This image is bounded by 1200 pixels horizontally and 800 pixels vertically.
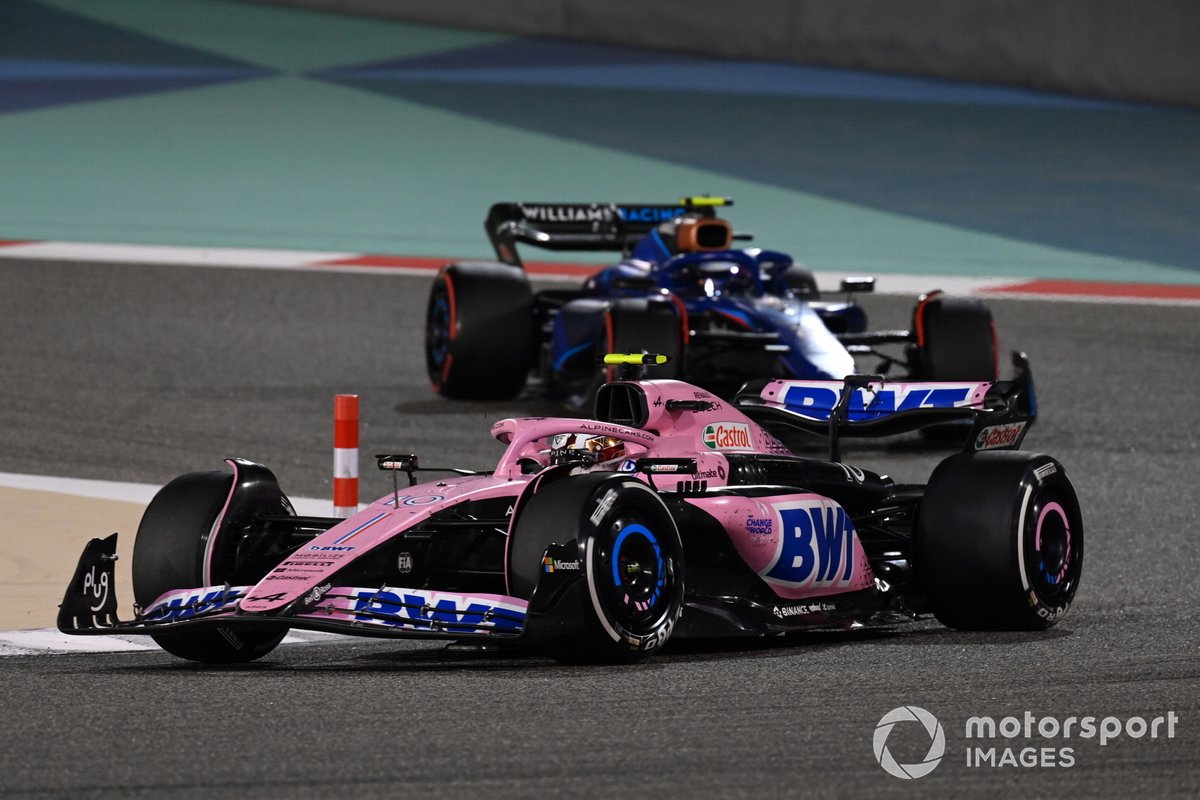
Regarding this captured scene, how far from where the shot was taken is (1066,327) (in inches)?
790

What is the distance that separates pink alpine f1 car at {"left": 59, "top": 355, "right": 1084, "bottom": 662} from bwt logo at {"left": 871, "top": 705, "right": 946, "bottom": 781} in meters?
1.10

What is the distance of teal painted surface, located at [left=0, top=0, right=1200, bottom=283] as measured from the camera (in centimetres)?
2506

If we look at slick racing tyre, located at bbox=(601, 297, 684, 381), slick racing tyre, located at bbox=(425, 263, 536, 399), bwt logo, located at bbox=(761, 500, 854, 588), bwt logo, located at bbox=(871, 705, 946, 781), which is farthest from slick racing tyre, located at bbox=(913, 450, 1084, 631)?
slick racing tyre, located at bbox=(425, 263, 536, 399)

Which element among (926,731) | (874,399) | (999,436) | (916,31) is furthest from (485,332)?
(916,31)

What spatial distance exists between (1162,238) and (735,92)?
9.79 meters

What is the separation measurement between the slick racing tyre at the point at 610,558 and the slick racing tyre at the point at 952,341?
736 cm

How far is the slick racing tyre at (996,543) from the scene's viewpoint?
8414 mm

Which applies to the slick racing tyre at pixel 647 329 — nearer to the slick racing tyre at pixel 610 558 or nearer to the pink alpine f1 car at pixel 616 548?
the pink alpine f1 car at pixel 616 548

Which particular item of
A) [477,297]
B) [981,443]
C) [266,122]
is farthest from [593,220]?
[266,122]

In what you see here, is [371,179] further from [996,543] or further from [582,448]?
[996,543]

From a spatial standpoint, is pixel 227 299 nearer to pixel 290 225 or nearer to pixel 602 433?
pixel 290 225

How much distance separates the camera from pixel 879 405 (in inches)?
382

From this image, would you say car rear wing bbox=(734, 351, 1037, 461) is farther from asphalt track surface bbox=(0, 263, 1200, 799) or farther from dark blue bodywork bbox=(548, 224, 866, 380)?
dark blue bodywork bbox=(548, 224, 866, 380)

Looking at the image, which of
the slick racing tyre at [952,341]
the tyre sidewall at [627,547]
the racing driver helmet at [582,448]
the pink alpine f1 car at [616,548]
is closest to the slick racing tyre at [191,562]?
the pink alpine f1 car at [616,548]
